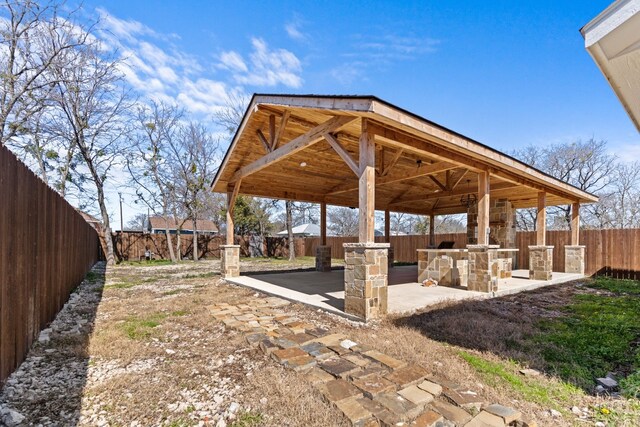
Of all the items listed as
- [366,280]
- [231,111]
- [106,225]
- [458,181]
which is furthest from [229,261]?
[231,111]

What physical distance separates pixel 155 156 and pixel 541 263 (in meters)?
19.3

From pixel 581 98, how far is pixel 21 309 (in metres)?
15.1

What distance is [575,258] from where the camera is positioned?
9.97 metres

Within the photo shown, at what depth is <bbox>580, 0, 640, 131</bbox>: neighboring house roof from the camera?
157cm

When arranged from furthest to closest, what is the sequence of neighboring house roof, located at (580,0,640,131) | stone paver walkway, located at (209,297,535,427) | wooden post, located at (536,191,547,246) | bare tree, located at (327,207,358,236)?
bare tree, located at (327,207,358,236) < wooden post, located at (536,191,547,246) < stone paver walkway, located at (209,297,535,427) < neighboring house roof, located at (580,0,640,131)

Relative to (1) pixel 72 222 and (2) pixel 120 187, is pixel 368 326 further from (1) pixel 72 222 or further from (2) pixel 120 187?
(2) pixel 120 187

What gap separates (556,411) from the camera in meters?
2.11

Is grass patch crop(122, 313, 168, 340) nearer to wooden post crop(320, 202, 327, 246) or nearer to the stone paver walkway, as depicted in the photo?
the stone paver walkway

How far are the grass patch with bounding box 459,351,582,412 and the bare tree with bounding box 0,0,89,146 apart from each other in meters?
10.9

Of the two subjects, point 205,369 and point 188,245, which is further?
point 188,245

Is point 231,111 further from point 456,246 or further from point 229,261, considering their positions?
point 456,246

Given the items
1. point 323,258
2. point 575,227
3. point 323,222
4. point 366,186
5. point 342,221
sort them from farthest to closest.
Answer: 1. point 342,221
2. point 323,222
3. point 323,258
4. point 575,227
5. point 366,186

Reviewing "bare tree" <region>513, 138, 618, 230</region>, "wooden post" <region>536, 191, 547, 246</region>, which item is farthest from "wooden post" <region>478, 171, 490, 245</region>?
"bare tree" <region>513, 138, 618, 230</region>

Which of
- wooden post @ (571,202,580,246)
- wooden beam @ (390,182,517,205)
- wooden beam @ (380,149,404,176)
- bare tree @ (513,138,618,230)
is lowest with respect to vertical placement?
wooden post @ (571,202,580,246)
